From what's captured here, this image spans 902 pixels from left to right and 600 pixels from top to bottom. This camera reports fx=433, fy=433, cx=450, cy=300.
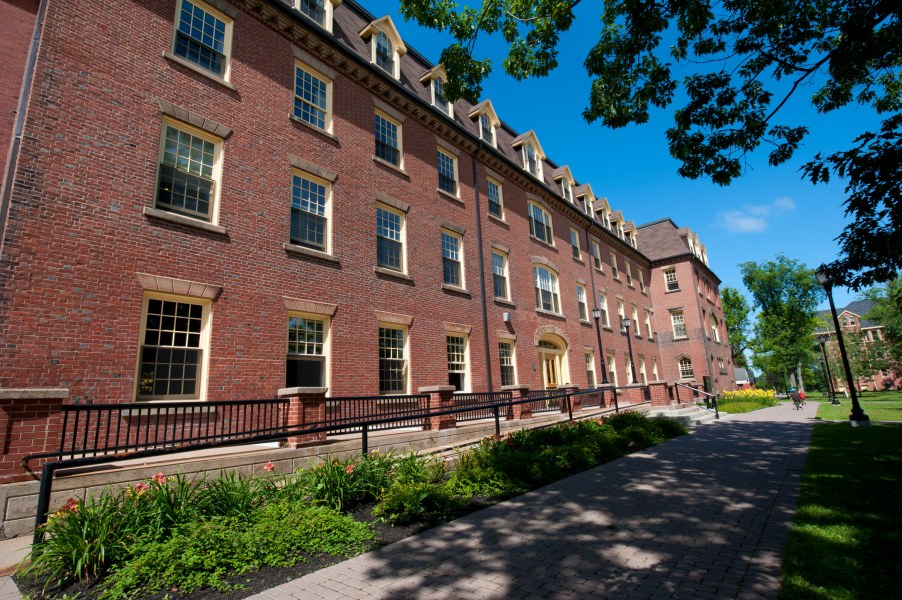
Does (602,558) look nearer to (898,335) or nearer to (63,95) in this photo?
(63,95)

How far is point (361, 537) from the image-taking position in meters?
5.11

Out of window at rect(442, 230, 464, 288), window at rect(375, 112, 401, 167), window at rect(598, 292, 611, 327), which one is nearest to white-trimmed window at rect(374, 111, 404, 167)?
window at rect(375, 112, 401, 167)

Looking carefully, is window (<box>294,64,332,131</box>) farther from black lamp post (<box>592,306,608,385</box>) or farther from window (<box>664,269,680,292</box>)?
window (<box>664,269,680,292</box>)

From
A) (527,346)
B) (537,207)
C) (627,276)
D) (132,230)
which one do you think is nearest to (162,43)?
(132,230)

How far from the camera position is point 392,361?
12.9 m

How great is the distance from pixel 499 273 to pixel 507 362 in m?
3.81

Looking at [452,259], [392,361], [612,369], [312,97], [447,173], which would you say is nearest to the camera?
[312,97]

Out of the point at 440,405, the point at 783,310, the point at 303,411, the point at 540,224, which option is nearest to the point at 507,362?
the point at 440,405

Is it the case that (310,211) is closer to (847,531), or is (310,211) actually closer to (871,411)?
(847,531)

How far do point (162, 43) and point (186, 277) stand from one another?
5289mm

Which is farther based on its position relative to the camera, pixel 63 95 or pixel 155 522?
pixel 63 95

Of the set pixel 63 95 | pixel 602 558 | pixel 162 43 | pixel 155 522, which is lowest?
pixel 602 558

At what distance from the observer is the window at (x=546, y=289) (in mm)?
20750

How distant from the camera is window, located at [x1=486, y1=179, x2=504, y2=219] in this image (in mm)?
19125
